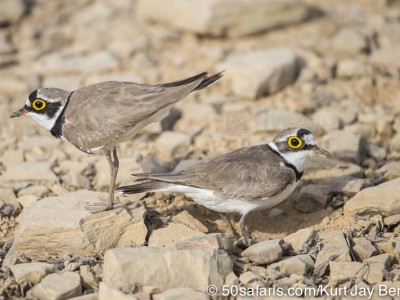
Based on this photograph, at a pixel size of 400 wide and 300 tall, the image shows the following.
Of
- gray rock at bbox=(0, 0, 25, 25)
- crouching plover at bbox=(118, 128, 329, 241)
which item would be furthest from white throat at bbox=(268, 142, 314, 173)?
gray rock at bbox=(0, 0, 25, 25)

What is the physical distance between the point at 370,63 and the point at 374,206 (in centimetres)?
419

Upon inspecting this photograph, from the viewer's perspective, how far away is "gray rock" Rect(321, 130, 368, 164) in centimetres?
770

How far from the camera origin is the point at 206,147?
8164 millimetres

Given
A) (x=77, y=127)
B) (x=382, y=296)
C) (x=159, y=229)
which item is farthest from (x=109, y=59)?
(x=382, y=296)

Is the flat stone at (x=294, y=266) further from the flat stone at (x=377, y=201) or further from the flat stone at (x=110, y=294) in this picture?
the flat stone at (x=110, y=294)

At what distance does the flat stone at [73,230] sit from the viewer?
5.73 metres

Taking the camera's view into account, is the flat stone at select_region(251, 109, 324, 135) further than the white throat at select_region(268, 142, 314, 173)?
Yes

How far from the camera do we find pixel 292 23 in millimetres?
10680

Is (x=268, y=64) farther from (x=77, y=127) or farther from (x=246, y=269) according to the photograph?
(x=246, y=269)

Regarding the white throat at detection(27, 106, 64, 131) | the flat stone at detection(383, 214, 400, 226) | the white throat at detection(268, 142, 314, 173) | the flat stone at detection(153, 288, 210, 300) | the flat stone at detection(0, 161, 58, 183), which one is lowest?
the flat stone at detection(383, 214, 400, 226)

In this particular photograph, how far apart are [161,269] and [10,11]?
25.9 feet

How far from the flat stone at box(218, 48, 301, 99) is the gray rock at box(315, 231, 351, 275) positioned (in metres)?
3.75

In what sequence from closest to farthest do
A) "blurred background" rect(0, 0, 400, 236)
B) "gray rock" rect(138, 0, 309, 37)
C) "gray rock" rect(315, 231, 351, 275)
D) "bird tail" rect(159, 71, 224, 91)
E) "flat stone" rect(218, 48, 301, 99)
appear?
1. "gray rock" rect(315, 231, 351, 275)
2. "bird tail" rect(159, 71, 224, 91)
3. "blurred background" rect(0, 0, 400, 236)
4. "flat stone" rect(218, 48, 301, 99)
5. "gray rock" rect(138, 0, 309, 37)

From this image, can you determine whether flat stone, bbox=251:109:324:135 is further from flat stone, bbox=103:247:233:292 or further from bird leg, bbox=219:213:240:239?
flat stone, bbox=103:247:233:292
